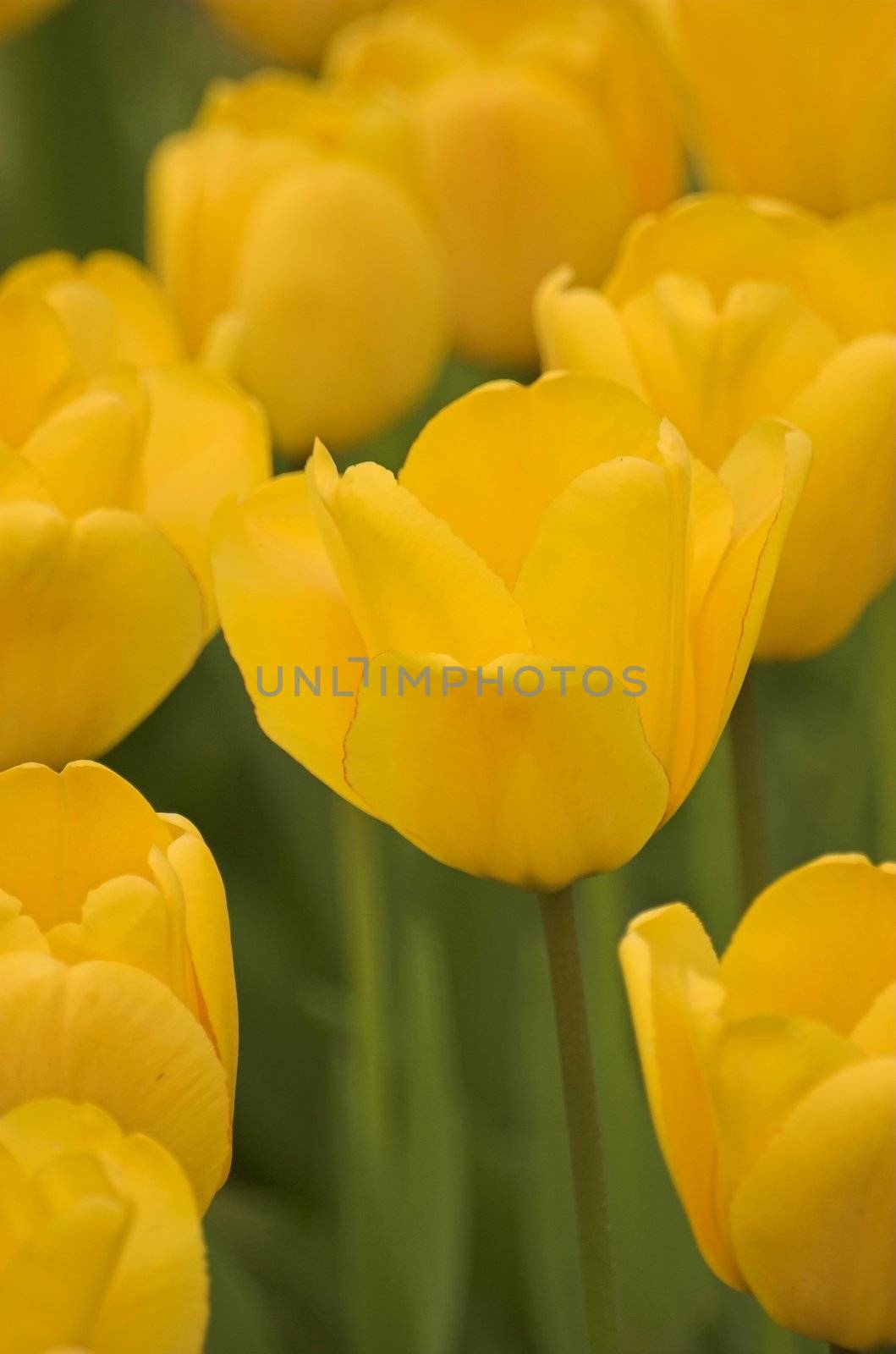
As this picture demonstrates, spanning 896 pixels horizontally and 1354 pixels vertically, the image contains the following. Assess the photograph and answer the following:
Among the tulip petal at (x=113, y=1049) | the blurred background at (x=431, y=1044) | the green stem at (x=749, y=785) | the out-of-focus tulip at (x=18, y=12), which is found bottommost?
the blurred background at (x=431, y=1044)

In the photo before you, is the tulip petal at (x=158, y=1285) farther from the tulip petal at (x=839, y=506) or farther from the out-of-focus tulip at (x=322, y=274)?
the out-of-focus tulip at (x=322, y=274)

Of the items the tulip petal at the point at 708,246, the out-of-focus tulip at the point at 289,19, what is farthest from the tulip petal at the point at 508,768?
the out-of-focus tulip at the point at 289,19

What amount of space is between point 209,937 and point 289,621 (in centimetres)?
8

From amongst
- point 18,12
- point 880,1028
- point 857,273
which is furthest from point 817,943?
point 18,12

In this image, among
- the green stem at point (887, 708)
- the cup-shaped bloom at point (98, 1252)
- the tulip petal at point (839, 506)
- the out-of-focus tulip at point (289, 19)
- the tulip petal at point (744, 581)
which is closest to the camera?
the cup-shaped bloom at point (98, 1252)

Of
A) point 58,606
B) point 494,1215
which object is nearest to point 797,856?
point 494,1215

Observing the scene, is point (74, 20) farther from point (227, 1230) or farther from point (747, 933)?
point (747, 933)

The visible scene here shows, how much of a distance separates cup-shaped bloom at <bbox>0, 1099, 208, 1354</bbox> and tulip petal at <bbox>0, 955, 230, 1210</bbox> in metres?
0.03

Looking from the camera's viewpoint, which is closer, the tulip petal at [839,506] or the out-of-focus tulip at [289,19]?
the tulip petal at [839,506]

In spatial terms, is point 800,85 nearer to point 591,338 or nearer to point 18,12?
point 591,338

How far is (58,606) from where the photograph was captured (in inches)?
17.4

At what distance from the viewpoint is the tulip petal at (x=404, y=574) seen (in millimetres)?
367

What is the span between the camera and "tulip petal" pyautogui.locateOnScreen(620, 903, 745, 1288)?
0.35 m

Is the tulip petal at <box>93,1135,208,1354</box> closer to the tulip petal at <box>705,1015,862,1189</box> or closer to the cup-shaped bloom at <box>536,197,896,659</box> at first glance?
the tulip petal at <box>705,1015,862,1189</box>
